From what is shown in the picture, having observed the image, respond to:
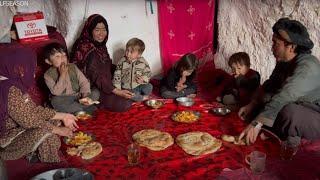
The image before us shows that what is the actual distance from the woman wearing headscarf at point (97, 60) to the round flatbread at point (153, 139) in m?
0.83

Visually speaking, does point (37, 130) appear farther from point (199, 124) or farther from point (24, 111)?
point (199, 124)

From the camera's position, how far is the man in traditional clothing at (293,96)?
3.12 meters

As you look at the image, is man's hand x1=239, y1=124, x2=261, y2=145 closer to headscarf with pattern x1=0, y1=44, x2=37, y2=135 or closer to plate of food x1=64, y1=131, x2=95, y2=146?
plate of food x1=64, y1=131, x2=95, y2=146

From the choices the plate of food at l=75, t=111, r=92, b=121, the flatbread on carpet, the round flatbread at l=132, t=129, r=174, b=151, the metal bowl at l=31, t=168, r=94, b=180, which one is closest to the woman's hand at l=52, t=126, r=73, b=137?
the flatbread on carpet

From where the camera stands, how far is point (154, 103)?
4.21 metres

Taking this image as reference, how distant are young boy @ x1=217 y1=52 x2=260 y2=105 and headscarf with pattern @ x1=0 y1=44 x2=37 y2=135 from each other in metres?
2.28

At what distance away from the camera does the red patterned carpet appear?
9.29 feet

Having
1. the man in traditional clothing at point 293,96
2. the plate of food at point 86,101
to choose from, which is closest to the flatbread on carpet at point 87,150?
the plate of food at point 86,101

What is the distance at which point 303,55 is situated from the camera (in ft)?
10.7

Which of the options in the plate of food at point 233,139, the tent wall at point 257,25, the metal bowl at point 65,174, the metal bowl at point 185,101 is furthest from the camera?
the metal bowl at point 185,101

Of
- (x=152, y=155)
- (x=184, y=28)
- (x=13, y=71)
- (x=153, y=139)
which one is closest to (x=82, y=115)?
(x=153, y=139)

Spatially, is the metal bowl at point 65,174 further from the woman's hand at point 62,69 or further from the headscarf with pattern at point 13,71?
the woman's hand at point 62,69

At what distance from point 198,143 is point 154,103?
3.70ft

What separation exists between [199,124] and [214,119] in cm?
22
